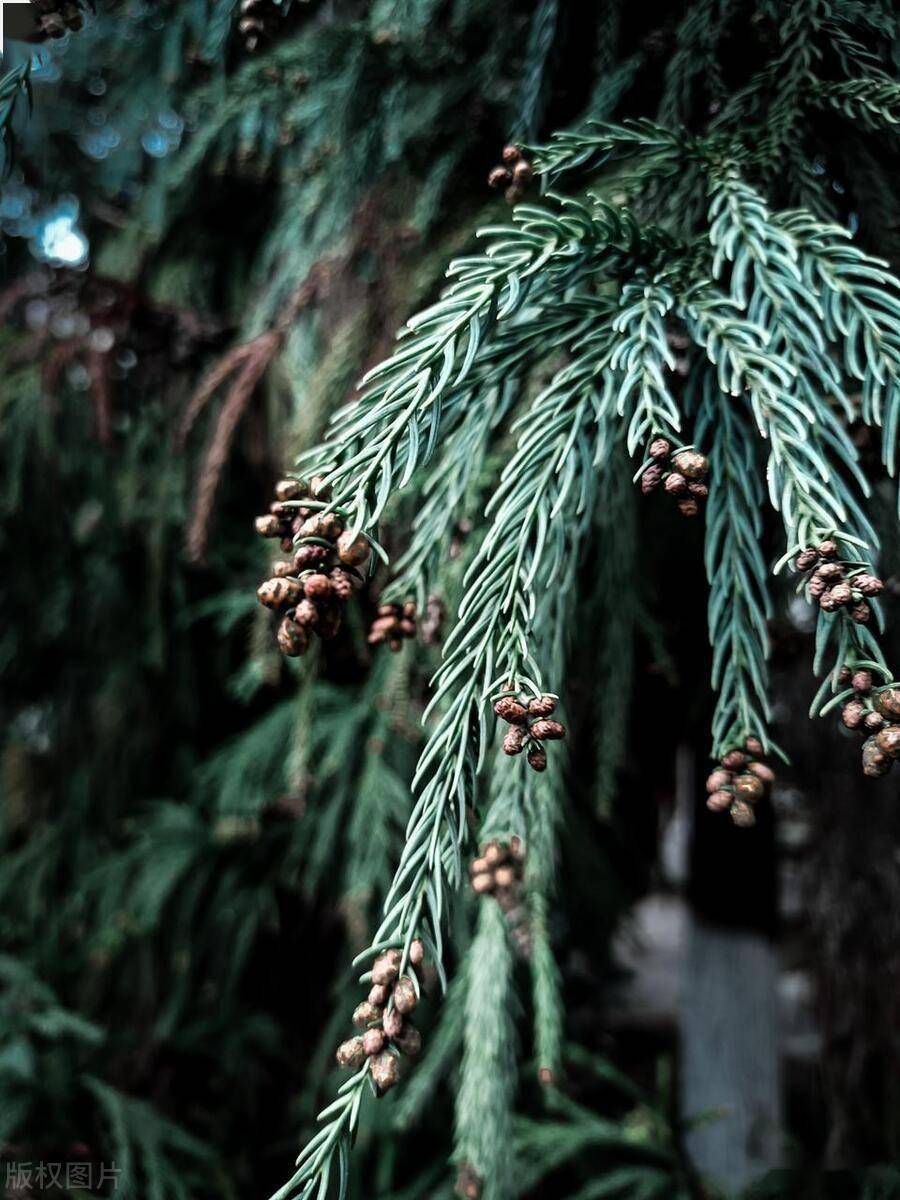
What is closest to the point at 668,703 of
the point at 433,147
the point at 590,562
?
the point at 590,562

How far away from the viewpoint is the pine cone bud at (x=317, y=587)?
0.46 meters

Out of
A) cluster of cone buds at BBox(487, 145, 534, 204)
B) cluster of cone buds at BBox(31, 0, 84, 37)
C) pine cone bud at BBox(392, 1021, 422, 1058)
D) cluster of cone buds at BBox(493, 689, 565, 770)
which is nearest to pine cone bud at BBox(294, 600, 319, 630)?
cluster of cone buds at BBox(493, 689, 565, 770)

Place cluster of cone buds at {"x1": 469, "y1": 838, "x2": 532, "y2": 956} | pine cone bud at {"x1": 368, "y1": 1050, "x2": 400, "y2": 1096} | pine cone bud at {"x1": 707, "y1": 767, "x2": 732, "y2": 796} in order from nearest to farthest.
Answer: pine cone bud at {"x1": 368, "y1": 1050, "x2": 400, "y2": 1096}
pine cone bud at {"x1": 707, "y1": 767, "x2": 732, "y2": 796}
cluster of cone buds at {"x1": 469, "y1": 838, "x2": 532, "y2": 956}

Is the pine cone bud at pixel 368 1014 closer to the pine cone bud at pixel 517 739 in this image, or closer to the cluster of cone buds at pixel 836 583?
the pine cone bud at pixel 517 739

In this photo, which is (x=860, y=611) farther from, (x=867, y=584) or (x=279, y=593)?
(x=279, y=593)

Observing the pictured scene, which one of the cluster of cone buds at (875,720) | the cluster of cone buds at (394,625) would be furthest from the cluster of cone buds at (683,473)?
the cluster of cone buds at (394,625)

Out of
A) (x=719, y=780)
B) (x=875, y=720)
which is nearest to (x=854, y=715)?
(x=875, y=720)

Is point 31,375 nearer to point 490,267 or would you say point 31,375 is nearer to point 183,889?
point 183,889

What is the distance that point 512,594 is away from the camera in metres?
0.51

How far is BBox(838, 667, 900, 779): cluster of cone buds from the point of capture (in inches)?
17.2

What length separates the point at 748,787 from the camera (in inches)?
20.8

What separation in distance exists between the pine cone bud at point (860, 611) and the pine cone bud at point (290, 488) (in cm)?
30

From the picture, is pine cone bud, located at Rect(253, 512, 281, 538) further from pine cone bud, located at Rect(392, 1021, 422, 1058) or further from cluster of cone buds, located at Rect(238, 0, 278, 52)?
cluster of cone buds, located at Rect(238, 0, 278, 52)

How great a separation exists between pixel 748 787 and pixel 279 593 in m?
0.29
